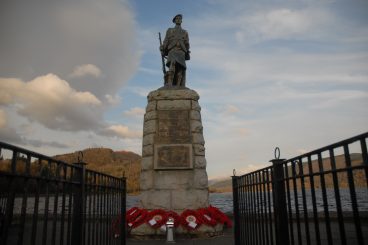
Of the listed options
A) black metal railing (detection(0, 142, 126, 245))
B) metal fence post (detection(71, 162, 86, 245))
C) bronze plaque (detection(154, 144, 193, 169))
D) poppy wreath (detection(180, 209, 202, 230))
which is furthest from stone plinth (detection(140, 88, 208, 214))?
metal fence post (detection(71, 162, 86, 245))

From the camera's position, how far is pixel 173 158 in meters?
8.48

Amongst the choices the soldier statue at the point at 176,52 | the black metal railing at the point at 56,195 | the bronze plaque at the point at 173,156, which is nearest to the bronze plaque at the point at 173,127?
the bronze plaque at the point at 173,156

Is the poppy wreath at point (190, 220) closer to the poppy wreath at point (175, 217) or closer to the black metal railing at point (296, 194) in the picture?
the poppy wreath at point (175, 217)

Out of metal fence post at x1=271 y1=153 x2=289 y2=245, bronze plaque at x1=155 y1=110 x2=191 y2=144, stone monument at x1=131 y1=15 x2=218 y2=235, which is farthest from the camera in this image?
bronze plaque at x1=155 y1=110 x2=191 y2=144

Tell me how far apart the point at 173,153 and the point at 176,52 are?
346 centimetres

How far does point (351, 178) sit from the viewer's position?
6.41 feet

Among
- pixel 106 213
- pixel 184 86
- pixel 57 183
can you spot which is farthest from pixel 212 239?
pixel 57 183

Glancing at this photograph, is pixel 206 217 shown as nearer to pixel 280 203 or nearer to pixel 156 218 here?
pixel 156 218

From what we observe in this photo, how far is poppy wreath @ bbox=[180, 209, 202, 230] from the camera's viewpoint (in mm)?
7652

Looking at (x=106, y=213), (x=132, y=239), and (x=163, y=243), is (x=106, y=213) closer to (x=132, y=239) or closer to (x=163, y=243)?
(x=163, y=243)

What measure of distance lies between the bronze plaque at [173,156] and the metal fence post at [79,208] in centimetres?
504

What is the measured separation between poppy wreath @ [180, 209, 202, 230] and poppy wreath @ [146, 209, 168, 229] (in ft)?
1.51

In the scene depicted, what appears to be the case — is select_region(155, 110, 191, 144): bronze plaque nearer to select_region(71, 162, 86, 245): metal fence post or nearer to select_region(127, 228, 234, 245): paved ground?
select_region(127, 228, 234, 245): paved ground

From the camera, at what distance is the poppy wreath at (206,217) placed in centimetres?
783
